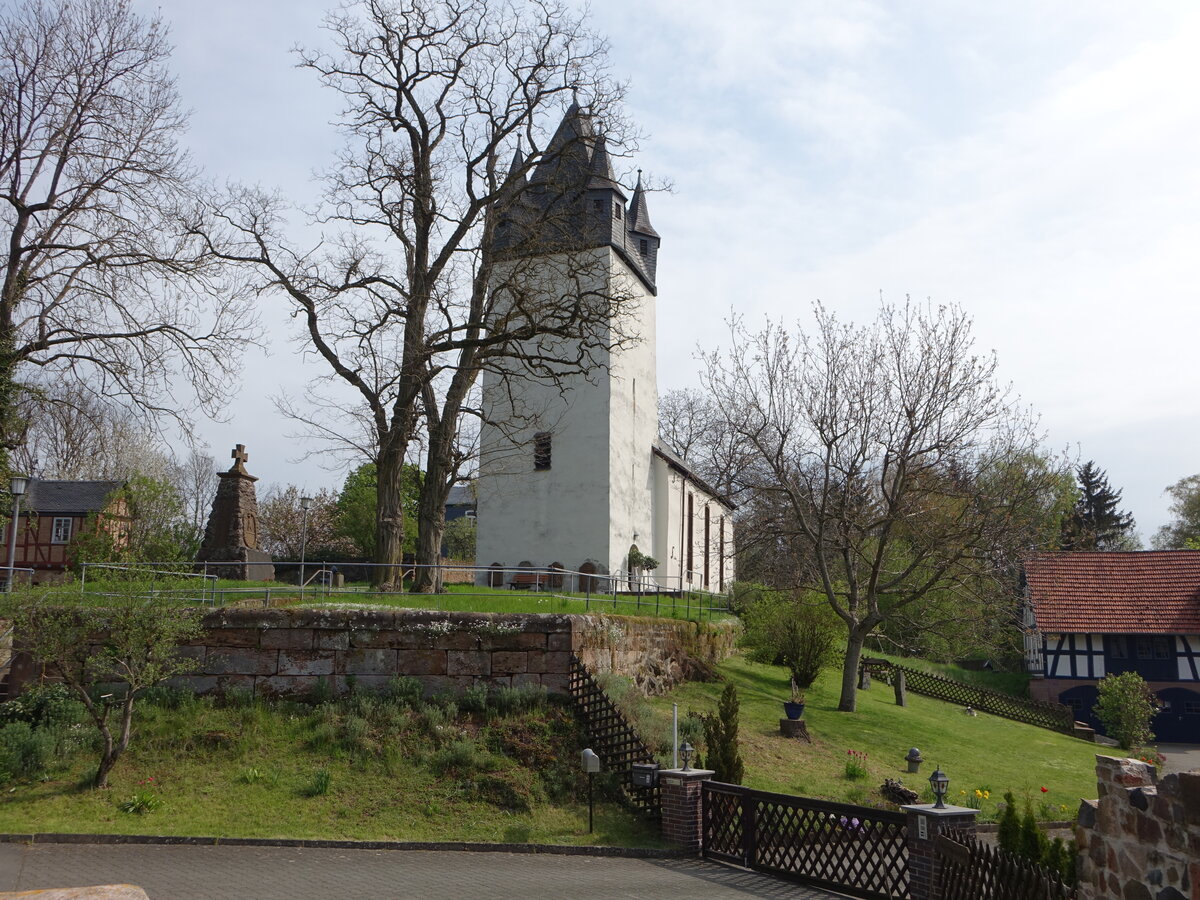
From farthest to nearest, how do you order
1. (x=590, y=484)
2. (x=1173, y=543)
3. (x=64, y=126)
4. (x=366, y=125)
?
1. (x=1173, y=543)
2. (x=590, y=484)
3. (x=366, y=125)
4. (x=64, y=126)

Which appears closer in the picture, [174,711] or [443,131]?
[174,711]

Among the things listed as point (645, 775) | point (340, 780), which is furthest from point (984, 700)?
point (340, 780)

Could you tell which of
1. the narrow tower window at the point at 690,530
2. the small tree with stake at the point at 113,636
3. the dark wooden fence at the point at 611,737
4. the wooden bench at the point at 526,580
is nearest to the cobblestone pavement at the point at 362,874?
the dark wooden fence at the point at 611,737

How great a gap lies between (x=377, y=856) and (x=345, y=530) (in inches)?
1594

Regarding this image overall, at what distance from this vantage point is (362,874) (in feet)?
37.5

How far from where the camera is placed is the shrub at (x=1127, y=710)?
97.3 feet

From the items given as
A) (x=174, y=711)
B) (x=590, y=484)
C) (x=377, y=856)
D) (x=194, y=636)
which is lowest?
(x=377, y=856)

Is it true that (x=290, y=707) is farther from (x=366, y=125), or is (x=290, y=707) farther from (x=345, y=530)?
(x=345, y=530)

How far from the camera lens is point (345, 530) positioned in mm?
51406

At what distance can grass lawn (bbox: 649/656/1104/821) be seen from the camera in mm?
17094

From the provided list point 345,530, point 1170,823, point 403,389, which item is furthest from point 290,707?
point 345,530

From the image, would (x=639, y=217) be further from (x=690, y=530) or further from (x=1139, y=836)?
(x=1139, y=836)

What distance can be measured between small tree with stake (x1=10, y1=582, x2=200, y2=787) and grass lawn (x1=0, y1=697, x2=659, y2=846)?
0.73m

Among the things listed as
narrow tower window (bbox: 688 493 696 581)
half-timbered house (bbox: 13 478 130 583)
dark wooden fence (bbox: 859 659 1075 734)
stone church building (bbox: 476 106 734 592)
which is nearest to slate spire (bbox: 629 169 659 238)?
stone church building (bbox: 476 106 734 592)
